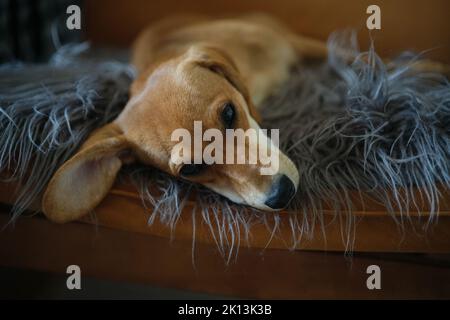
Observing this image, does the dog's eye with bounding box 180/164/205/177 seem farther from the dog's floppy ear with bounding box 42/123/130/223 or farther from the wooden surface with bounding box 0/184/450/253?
the dog's floppy ear with bounding box 42/123/130/223

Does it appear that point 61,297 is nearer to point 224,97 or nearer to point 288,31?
point 224,97

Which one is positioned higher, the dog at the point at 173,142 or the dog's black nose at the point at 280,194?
the dog at the point at 173,142

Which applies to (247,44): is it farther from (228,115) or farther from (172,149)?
(172,149)

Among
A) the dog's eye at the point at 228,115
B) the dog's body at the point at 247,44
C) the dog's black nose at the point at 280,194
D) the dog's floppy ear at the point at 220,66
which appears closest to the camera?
the dog's black nose at the point at 280,194

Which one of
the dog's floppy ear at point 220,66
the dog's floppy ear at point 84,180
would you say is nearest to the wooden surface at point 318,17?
the dog's floppy ear at point 220,66

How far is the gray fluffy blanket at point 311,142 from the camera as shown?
3.78 ft

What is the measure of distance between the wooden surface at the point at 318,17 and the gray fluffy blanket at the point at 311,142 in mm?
409

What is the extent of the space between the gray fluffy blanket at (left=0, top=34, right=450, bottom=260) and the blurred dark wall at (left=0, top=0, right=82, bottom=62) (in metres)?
0.39

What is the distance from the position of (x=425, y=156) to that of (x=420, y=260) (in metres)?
0.28

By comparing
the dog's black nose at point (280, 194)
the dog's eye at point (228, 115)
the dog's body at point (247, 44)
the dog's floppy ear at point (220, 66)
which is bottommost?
the dog's black nose at point (280, 194)

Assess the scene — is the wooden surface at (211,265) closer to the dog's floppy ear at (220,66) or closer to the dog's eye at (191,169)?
the dog's eye at (191,169)

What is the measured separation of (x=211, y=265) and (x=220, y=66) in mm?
594
